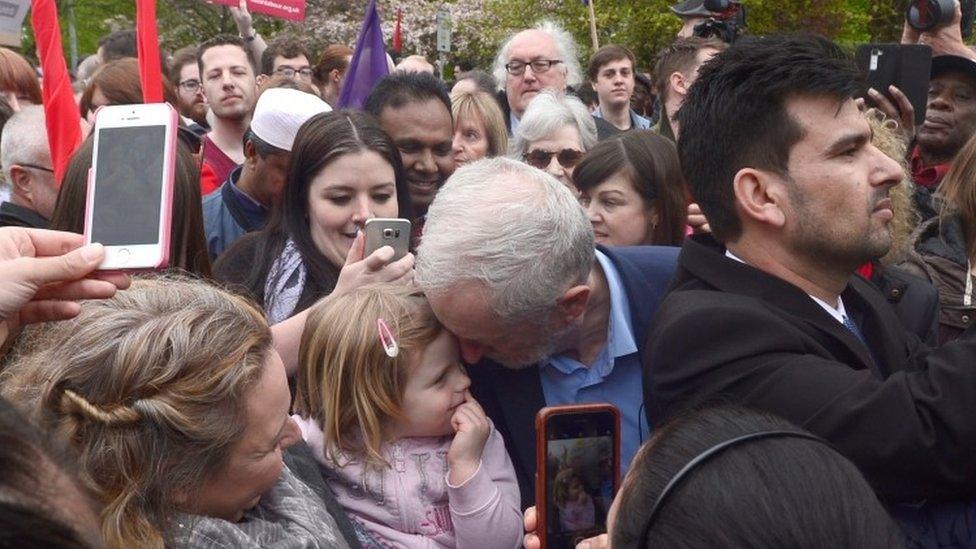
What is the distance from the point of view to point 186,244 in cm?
350

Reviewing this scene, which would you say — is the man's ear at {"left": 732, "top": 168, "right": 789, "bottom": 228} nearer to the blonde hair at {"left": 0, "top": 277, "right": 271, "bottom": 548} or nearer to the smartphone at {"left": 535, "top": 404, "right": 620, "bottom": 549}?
the smartphone at {"left": 535, "top": 404, "right": 620, "bottom": 549}

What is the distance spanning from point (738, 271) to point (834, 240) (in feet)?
0.65

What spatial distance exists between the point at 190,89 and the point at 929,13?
5591 mm

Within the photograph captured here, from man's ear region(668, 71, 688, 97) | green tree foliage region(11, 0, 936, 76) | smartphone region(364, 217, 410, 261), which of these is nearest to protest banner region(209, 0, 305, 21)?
man's ear region(668, 71, 688, 97)

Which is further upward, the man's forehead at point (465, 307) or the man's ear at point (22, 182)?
the man's forehead at point (465, 307)

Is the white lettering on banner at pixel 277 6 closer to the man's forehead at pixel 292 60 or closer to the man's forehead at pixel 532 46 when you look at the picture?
the man's forehead at pixel 292 60

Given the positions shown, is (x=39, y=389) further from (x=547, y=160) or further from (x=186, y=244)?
(x=547, y=160)

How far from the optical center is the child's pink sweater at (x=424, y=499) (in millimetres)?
2766

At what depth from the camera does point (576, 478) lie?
91.6 inches

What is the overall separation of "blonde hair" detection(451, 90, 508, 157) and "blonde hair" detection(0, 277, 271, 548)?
381 cm

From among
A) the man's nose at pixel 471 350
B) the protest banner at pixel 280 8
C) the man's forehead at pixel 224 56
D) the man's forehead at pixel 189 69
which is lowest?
the man's forehead at pixel 189 69

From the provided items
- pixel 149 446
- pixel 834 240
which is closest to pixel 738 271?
pixel 834 240

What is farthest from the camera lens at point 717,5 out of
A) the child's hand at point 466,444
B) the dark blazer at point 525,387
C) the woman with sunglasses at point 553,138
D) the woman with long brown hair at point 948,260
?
the child's hand at point 466,444

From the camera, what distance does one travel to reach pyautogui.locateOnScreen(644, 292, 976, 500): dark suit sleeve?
6.91ft
